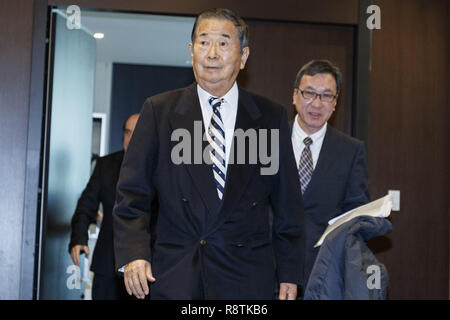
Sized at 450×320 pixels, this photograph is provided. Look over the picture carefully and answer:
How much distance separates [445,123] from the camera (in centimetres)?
386

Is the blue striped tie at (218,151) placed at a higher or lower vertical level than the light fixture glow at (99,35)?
lower

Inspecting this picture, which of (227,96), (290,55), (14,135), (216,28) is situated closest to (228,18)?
(216,28)

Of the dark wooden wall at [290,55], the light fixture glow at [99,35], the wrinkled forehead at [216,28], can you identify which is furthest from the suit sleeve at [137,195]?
the light fixture glow at [99,35]

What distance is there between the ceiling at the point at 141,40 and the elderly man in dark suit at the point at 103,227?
1.61 meters

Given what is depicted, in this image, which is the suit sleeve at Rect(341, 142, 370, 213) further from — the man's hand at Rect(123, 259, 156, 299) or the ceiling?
the ceiling

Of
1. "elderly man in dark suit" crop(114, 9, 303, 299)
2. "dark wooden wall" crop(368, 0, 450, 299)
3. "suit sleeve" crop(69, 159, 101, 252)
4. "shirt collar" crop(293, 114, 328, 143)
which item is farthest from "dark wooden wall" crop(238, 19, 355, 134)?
"elderly man in dark suit" crop(114, 9, 303, 299)

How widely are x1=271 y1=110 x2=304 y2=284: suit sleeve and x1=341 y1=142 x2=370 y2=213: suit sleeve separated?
71 cm

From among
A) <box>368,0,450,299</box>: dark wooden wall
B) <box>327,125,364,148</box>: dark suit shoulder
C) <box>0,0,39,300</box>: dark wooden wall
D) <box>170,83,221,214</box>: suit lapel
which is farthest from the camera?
<box>368,0,450,299</box>: dark wooden wall

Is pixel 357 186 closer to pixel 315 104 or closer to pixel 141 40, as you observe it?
pixel 315 104

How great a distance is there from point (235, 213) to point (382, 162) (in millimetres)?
1896

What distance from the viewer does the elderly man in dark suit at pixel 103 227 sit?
3.92 m

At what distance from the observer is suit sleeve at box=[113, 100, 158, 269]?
2.06 meters

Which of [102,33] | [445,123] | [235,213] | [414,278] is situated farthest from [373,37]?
[102,33]

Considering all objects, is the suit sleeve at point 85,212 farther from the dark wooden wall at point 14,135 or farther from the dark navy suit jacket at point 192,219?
the dark navy suit jacket at point 192,219
